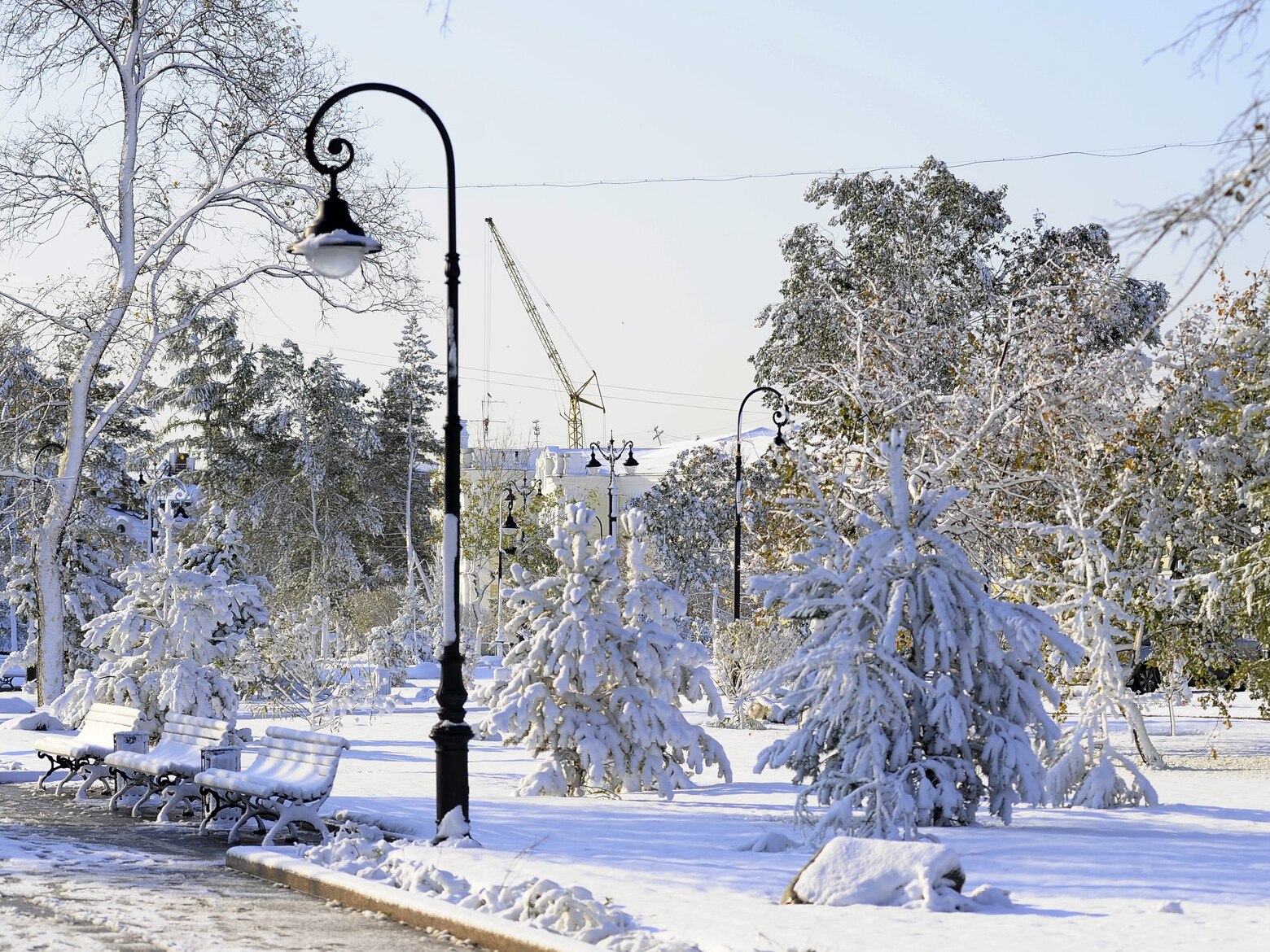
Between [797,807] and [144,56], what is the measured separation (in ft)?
→ 60.5

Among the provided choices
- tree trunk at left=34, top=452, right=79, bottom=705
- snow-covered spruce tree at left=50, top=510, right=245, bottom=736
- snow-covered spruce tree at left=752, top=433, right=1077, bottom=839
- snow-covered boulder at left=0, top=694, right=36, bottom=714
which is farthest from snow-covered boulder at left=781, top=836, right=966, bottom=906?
snow-covered boulder at left=0, top=694, right=36, bottom=714

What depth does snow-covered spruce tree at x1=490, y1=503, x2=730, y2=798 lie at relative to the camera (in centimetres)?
1519

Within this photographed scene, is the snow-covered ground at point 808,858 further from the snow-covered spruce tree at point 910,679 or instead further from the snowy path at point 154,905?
the snowy path at point 154,905

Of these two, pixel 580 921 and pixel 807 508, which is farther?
pixel 807 508

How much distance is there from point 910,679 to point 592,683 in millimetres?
4153

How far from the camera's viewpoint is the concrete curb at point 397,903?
7734mm

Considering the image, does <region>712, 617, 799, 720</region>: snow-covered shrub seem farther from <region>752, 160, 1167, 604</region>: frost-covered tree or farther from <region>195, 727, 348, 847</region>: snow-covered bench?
<region>195, 727, 348, 847</region>: snow-covered bench

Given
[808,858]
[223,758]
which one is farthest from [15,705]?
[808,858]

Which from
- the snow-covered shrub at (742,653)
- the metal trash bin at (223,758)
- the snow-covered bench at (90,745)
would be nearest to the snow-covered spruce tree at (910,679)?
the metal trash bin at (223,758)

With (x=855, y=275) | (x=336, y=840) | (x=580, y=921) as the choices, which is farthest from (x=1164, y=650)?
(x=855, y=275)

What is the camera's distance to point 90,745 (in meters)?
16.3

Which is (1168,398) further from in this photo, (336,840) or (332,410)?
(332,410)

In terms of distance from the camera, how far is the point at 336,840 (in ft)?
35.6

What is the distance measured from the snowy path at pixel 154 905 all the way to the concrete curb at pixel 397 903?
0.11 m
